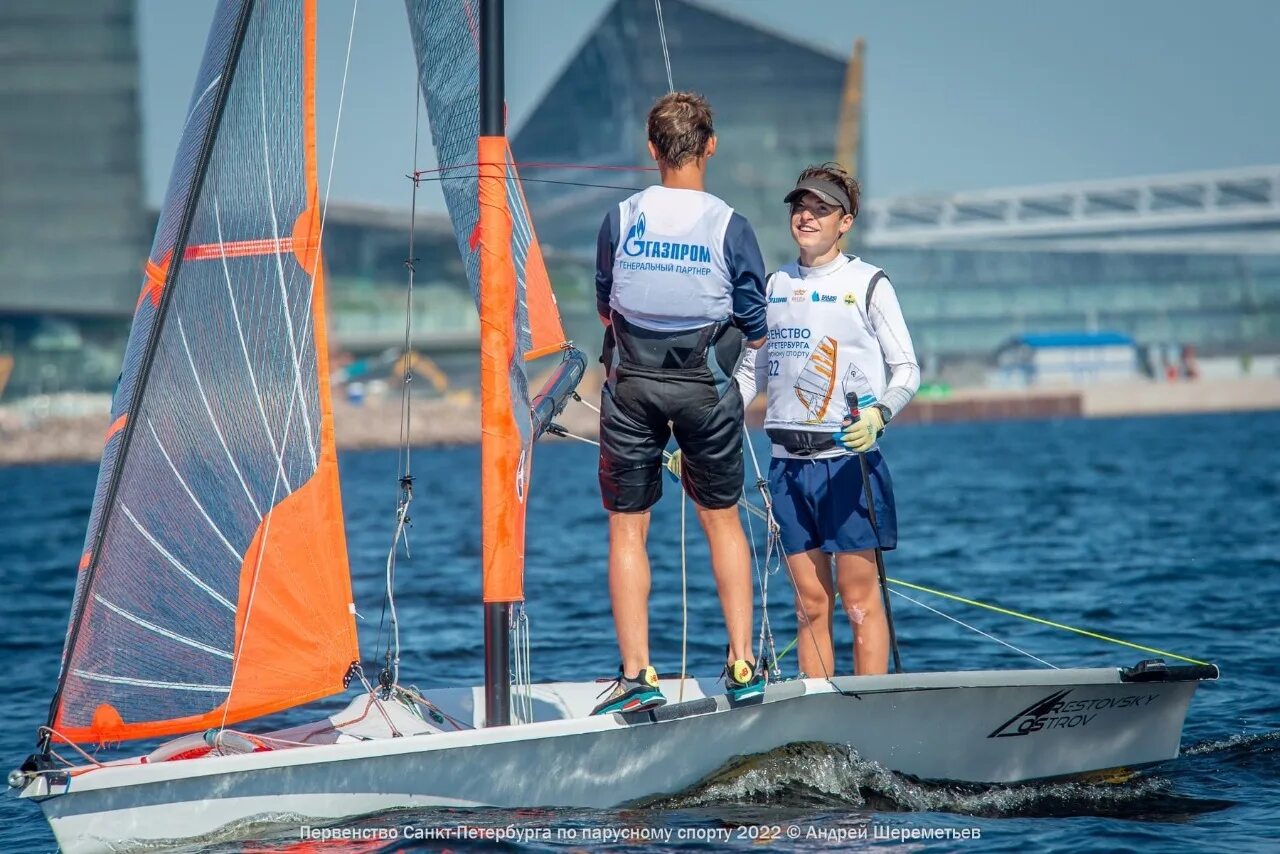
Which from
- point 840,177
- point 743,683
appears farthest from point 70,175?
point 743,683

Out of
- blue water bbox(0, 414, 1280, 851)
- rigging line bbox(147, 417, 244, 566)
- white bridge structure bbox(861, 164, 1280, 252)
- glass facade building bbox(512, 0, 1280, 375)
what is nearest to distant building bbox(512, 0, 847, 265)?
glass facade building bbox(512, 0, 1280, 375)

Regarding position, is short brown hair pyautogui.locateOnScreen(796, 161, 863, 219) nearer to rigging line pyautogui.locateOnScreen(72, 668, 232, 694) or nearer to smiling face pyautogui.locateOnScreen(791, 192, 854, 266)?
smiling face pyautogui.locateOnScreen(791, 192, 854, 266)

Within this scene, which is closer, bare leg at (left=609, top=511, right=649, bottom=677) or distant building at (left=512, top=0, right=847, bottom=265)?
bare leg at (left=609, top=511, right=649, bottom=677)

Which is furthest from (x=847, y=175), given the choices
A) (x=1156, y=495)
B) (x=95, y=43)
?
(x=95, y=43)

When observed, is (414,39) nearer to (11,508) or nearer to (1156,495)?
(1156,495)

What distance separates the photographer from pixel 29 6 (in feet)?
233

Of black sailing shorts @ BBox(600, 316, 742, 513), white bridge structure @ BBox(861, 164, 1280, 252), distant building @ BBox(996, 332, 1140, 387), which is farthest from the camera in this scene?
white bridge structure @ BBox(861, 164, 1280, 252)

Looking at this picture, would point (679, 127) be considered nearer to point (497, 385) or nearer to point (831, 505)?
point (497, 385)

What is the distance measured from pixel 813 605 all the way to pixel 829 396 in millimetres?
800

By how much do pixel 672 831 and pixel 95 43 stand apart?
2899 inches

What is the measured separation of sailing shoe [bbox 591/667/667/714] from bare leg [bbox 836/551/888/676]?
90 centimetres

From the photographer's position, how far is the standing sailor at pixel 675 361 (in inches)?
194

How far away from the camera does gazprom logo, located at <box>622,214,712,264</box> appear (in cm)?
492

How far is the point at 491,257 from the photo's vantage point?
5422 mm
